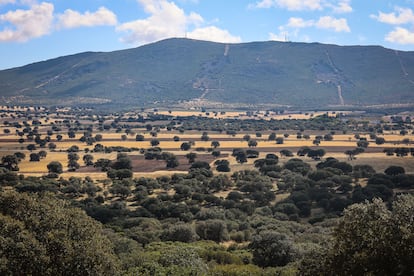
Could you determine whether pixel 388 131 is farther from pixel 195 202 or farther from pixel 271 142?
pixel 195 202

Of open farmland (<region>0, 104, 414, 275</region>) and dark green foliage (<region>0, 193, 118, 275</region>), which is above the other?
dark green foliage (<region>0, 193, 118, 275</region>)

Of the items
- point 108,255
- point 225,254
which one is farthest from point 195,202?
point 108,255

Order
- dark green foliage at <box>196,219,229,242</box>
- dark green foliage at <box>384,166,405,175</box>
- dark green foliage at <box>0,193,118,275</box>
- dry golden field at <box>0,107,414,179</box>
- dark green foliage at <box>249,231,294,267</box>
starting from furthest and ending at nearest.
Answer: dry golden field at <box>0,107,414,179</box> < dark green foliage at <box>384,166,405,175</box> < dark green foliage at <box>196,219,229,242</box> < dark green foliage at <box>249,231,294,267</box> < dark green foliage at <box>0,193,118,275</box>

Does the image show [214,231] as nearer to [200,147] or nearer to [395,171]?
[395,171]

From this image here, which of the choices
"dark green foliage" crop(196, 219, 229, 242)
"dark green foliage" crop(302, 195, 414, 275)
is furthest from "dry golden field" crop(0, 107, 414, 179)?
Answer: "dark green foliage" crop(302, 195, 414, 275)

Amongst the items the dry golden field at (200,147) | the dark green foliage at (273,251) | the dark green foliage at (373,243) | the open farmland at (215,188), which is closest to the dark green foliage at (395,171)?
the open farmland at (215,188)

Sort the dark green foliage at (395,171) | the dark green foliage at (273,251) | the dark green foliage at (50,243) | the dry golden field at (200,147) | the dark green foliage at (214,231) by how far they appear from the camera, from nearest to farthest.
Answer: the dark green foliage at (50,243)
the dark green foliage at (273,251)
the dark green foliage at (214,231)
the dark green foliage at (395,171)
the dry golden field at (200,147)

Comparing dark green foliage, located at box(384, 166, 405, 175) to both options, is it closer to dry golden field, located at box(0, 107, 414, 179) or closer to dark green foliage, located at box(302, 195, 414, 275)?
dry golden field, located at box(0, 107, 414, 179)

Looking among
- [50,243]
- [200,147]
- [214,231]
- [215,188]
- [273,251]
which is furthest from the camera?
[200,147]

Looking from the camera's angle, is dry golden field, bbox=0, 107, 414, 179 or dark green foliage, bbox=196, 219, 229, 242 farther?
dry golden field, bbox=0, 107, 414, 179

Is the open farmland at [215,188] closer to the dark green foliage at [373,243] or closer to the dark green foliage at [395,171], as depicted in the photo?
the dark green foliage at [395,171]

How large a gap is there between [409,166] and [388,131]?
7000 centimetres

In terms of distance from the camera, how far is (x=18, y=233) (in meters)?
17.9

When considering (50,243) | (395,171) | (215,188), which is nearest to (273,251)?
(50,243)
